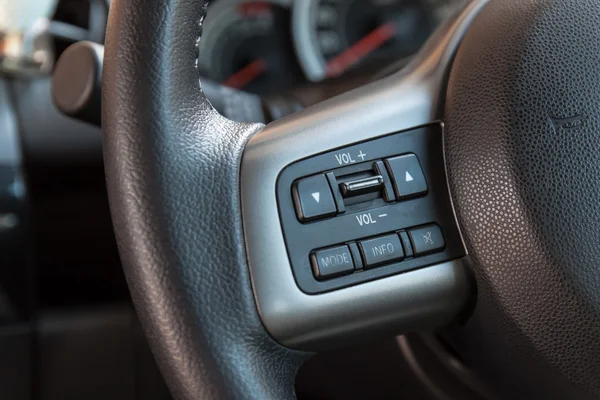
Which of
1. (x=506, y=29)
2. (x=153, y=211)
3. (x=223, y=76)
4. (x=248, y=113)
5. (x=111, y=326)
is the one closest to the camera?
(x=153, y=211)

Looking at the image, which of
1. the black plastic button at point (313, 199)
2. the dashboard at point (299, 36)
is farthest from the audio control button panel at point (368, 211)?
the dashboard at point (299, 36)

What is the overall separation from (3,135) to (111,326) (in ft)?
0.96

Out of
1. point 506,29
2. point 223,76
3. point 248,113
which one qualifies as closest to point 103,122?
point 506,29

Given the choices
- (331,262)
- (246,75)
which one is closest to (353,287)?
(331,262)

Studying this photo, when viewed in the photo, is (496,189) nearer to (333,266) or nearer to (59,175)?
(333,266)

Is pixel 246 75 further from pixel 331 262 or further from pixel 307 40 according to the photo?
pixel 331 262

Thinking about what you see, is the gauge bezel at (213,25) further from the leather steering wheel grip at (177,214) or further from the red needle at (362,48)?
the leather steering wheel grip at (177,214)

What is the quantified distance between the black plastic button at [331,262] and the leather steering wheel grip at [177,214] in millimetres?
54

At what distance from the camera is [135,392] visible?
108 cm

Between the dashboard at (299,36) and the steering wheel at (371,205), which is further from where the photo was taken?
the dashboard at (299,36)

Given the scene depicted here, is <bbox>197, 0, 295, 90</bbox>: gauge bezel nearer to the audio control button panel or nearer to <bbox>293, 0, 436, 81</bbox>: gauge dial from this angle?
<bbox>293, 0, 436, 81</bbox>: gauge dial

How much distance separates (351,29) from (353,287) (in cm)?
108

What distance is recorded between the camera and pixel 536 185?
0.54 metres

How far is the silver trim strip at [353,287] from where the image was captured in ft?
1.65
